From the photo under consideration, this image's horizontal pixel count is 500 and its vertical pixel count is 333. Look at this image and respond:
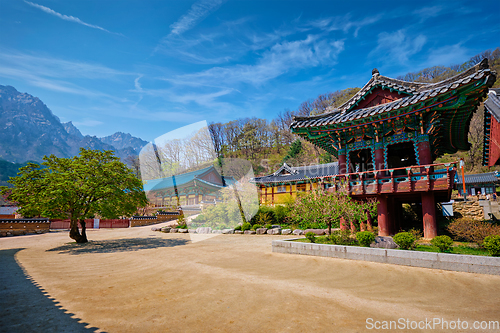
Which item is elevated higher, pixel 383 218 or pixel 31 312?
pixel 383 218

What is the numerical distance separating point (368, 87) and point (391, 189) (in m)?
5.83

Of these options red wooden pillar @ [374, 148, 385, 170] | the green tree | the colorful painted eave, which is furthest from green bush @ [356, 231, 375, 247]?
the green tree

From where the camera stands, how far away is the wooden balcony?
11.0 meters

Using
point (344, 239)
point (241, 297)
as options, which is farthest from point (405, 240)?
point (241, 297)

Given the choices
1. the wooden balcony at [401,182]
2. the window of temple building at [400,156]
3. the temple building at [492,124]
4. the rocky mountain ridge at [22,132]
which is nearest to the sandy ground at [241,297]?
the wooden balcony at [401,182]

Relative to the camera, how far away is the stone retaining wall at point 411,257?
7.04m

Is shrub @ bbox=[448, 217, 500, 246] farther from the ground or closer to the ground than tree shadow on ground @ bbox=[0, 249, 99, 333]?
farther from the ground

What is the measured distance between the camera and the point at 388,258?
865 cm

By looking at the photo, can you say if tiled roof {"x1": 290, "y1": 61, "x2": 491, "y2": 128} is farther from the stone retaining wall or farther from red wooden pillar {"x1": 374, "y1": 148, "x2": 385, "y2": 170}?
the stone retaining wall

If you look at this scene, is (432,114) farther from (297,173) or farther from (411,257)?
(297,173)

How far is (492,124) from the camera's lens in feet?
46.2

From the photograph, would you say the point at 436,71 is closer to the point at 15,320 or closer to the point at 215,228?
the point at 215,228

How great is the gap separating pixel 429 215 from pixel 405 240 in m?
3.47

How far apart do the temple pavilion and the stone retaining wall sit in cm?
389
